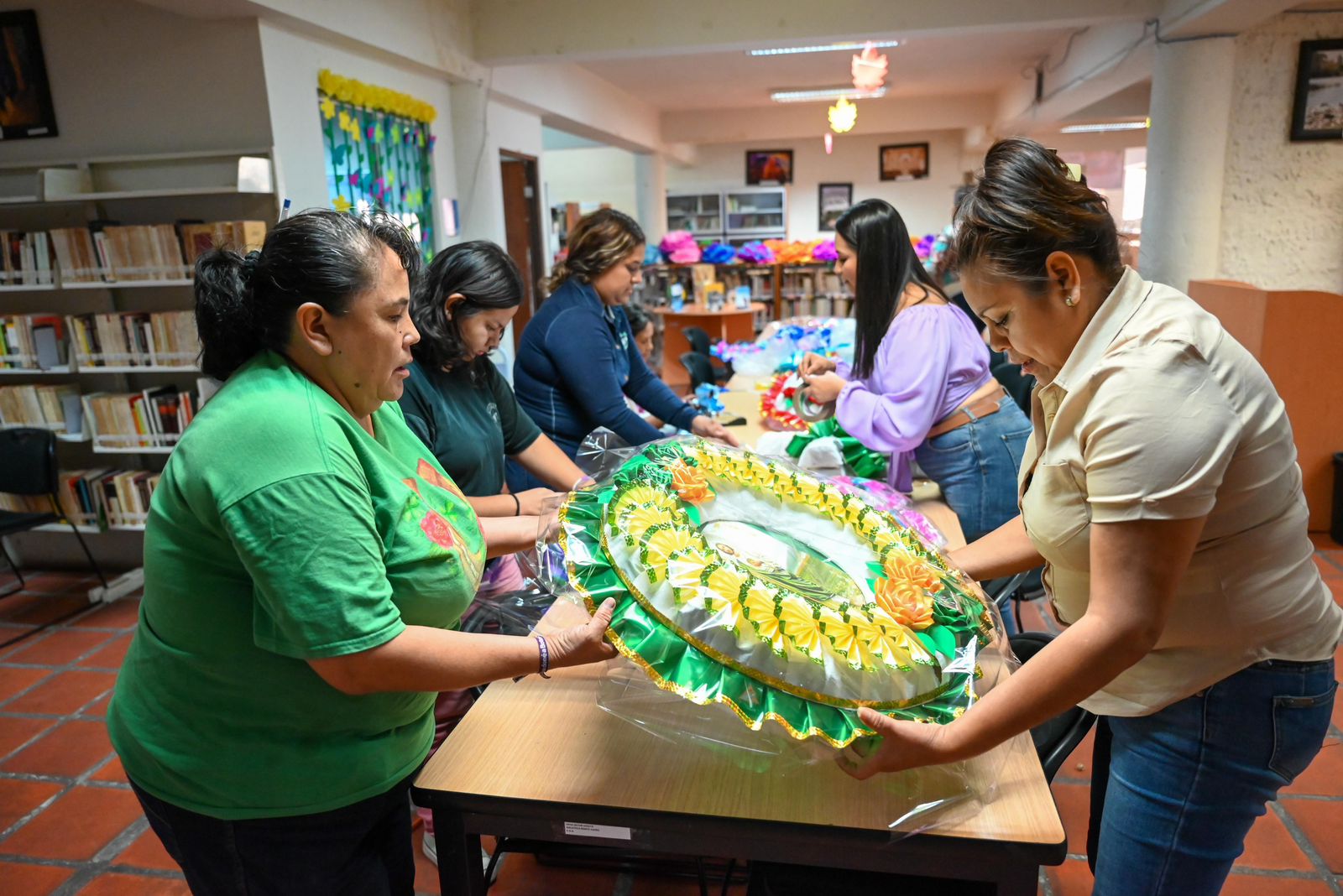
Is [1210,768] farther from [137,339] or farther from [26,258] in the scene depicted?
[26,258]

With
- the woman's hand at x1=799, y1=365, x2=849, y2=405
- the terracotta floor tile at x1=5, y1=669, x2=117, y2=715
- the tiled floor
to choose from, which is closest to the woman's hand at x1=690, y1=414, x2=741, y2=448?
the woman's hand at x1=799, y1=365, x2=849, y2=405

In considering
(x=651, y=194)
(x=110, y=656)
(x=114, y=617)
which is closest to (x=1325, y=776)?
(x=110, y=656)

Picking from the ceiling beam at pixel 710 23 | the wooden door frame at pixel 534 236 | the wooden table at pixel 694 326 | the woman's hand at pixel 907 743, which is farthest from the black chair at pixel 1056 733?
the wooden door frame at pixel 534 236

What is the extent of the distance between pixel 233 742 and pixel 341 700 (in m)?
0.16

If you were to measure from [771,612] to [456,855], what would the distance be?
2.07 ft

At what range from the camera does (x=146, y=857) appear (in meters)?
2.38

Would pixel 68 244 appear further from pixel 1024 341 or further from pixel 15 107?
pixel 1024 341

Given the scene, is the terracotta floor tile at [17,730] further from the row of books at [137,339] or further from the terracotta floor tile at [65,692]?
the row of books at [137,339]

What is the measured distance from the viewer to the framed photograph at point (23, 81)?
418 centimetres

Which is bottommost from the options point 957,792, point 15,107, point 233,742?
point 957,792

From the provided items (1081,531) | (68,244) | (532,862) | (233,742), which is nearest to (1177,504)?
(1081,531)

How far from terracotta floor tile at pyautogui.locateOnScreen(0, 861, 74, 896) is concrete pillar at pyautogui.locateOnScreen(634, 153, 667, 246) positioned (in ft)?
36.1

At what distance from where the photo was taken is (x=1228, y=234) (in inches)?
220

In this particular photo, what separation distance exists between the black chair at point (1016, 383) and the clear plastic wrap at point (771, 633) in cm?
265
